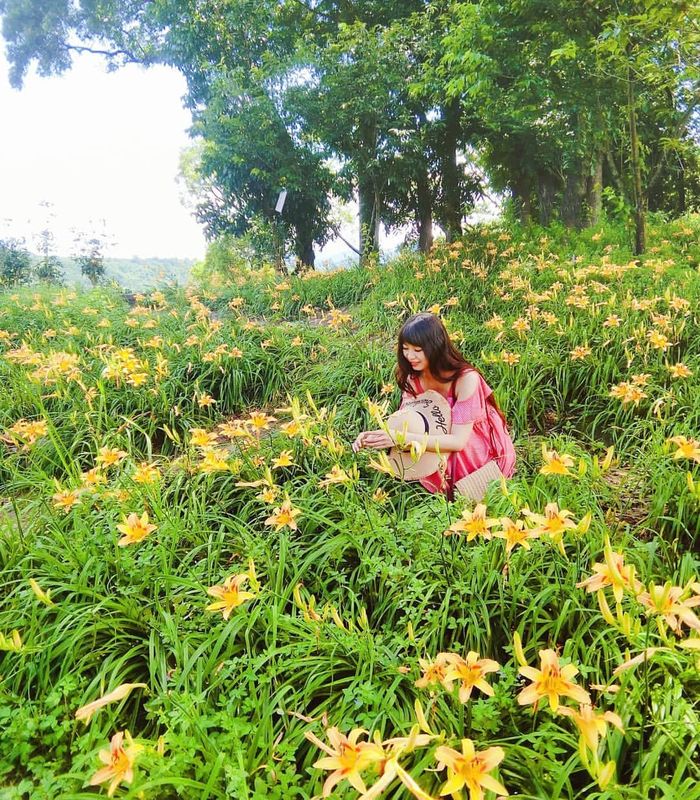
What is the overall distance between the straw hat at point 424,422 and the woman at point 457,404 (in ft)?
0.15

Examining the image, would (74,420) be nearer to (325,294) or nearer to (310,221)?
(325,294)

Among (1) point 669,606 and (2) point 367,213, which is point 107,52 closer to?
(2) point 367,213

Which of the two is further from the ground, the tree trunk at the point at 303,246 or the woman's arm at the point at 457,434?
the tree trunk at the point at 303,246

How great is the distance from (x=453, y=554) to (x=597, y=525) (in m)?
0.57

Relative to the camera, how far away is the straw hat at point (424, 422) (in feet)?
7.22

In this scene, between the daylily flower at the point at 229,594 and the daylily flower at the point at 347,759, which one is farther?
the daylily flower at the point at 229,594

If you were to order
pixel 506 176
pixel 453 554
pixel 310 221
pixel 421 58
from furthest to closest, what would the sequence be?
pixel 310 221 < pixel 506 176 < pixel 421 58 < pixel 453 554

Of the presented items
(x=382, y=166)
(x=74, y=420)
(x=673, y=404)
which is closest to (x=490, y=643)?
(x=673, y=404)

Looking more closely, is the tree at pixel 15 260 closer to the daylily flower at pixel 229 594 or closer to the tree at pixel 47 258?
the tree at pixel 47 258

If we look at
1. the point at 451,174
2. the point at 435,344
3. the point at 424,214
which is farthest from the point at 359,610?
the point at 451,174

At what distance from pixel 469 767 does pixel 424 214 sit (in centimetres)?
1157

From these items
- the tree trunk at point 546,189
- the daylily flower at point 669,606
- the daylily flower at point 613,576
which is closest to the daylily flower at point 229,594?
the daylily flower at point 613,576

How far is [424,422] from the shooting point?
2268 mm

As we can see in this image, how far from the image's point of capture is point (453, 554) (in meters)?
1.57
